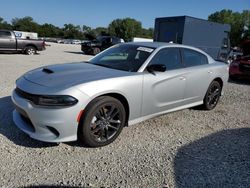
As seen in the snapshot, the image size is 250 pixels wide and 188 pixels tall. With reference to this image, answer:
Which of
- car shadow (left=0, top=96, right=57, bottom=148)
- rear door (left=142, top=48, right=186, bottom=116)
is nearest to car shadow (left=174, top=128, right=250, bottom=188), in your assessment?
rear door (left=142, top=48, right=186, bottom=116)

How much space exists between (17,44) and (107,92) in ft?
46.4

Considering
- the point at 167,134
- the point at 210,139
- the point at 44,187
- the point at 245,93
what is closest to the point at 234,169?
the point at 210,139

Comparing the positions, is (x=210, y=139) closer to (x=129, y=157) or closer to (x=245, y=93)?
(x=129, y=157)

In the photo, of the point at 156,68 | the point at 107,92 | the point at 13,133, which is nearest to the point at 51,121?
the point at 107,92

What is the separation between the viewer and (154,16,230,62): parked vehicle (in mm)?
13078

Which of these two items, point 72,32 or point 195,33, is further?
point 72,32

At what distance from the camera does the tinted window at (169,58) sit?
4.25 metres

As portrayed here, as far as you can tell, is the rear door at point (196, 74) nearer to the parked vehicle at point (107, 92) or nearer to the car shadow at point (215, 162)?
the parked vehicle at point (107, 92)

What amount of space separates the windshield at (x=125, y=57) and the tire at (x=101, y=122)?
761mm

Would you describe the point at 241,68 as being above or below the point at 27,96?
below

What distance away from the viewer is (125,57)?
4426 millimetres

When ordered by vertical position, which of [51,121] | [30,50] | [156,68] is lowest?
[30,50]

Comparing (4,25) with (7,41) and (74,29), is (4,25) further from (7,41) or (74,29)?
(7,41)

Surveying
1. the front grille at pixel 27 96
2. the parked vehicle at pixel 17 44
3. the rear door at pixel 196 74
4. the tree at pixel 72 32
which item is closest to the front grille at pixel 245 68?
the rear door at pixel 196 74
